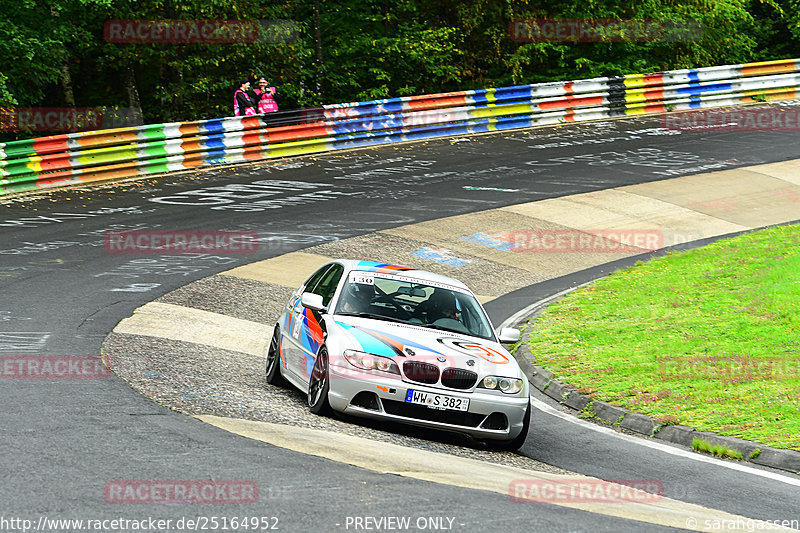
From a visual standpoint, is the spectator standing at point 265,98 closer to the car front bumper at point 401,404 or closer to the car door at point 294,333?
the car door at point 294,333

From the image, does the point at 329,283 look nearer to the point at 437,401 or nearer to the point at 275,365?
the point at 275,365

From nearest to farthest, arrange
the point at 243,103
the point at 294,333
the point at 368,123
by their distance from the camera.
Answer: the point at 294,333 < the point at 243,103 < the point at 368,123

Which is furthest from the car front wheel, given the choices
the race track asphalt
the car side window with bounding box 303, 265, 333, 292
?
the race track asphalt

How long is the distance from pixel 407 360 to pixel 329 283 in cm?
194

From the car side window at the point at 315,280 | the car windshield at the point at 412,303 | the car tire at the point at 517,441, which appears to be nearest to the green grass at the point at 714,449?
the car tire at the point at 517,441

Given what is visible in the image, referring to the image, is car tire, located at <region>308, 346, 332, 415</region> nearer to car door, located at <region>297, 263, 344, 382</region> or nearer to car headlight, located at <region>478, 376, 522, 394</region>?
car door, located at <region>297, 263, 344, 382</region>

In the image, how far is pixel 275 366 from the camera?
34.8 feet

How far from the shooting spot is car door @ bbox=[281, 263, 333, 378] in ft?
32.5

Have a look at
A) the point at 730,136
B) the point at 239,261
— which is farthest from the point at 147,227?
the point at 730,136

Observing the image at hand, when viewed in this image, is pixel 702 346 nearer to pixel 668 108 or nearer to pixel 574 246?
pixel 574 246

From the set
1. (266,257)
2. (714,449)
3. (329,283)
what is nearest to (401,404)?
(329,283)

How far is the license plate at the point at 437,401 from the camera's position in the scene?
868 centimetres

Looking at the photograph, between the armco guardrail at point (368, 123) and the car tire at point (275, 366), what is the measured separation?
12.4m

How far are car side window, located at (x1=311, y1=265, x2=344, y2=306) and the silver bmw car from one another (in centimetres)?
4
